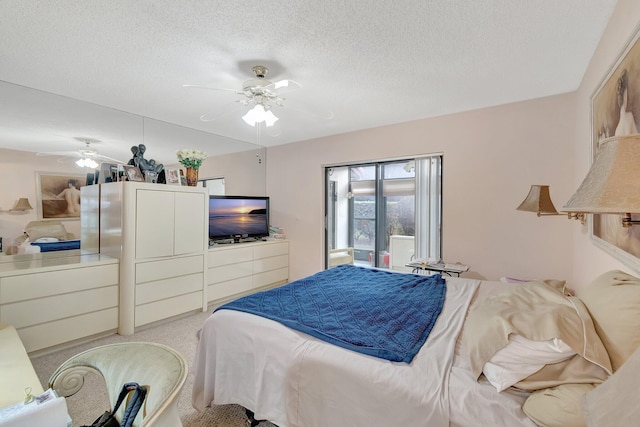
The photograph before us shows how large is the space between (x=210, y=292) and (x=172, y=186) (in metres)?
1.47

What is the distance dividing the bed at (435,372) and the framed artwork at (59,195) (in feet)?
7.57

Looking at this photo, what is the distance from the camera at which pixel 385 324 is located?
1.63m

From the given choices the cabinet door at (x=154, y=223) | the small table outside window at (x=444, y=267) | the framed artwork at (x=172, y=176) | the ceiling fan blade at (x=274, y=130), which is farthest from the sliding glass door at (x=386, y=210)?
the cabinet door at (x=154, y=223)

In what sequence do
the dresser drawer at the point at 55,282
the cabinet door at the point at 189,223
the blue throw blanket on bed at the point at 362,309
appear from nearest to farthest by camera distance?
the blue throw blanket on bed at the point at 362,309
the dresser drawer at the point at 55,282
the cabinet door at the point at 189,223

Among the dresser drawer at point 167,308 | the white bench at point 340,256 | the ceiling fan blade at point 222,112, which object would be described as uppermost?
the ceiling fan blade at point 222,112

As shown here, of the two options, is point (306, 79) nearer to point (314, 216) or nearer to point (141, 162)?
point (141, 162)

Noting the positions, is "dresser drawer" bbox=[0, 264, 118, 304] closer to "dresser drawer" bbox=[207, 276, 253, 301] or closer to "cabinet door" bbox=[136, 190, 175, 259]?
"cabinet door" bbox=[136, 190, 175, 259]

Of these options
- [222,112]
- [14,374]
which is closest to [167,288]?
[14,374]

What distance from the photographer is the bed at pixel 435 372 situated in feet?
3.07

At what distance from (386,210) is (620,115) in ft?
9.87

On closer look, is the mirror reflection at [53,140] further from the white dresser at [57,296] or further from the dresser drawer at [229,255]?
the dresser drawer at [229,255]

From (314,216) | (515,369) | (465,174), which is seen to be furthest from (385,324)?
(314,216)

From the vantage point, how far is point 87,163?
3012 mm

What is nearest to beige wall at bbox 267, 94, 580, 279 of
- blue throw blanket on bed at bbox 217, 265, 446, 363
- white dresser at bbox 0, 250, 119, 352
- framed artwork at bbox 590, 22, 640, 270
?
blue throw blanket on bed at bbox 217, 265, 446, 363
